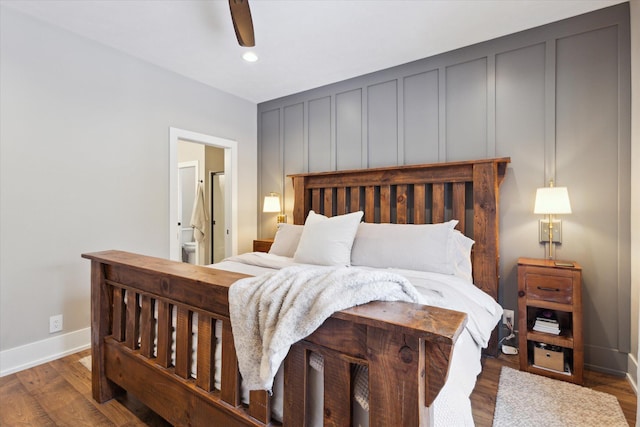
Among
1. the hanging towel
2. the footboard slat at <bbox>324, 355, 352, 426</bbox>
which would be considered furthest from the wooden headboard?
the hanging towel

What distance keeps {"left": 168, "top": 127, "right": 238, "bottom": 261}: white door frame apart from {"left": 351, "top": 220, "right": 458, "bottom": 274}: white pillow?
195 centimetres

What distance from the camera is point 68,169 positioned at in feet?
8.02

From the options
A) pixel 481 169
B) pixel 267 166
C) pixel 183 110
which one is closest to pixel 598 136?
pixel 481 169

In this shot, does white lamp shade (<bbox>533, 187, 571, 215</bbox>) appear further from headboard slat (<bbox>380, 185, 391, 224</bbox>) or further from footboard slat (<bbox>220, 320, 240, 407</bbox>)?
footboard slat (<bbox>220, 320, 240, 407</bbox>)

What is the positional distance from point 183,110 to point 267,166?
119cm

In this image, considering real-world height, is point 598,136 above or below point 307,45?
below

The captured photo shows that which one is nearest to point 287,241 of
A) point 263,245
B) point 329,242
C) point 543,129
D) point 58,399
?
point 329,242

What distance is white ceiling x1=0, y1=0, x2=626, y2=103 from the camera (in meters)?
2.12

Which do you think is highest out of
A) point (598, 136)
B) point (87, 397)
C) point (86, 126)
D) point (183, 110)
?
point (183, 110)

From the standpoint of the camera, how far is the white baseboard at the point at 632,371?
1.89 metres

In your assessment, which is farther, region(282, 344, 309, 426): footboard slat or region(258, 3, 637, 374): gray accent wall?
region(258, 3, 637, 374): gray accent wall

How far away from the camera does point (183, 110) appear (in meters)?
3.24

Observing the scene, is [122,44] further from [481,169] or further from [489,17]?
[481,169]

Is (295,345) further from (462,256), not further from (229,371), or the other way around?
(462,256)
